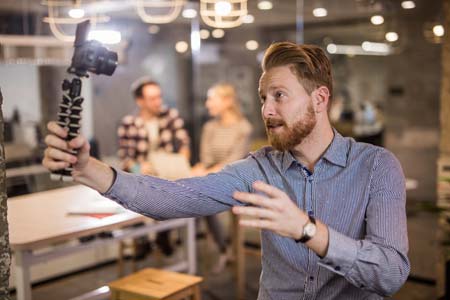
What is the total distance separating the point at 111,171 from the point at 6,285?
391mm

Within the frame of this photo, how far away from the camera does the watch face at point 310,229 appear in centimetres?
124

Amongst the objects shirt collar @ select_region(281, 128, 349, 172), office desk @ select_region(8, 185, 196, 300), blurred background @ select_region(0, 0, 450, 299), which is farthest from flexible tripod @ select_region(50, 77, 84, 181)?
blurred background @ select_region(0, 0, 450, 299)

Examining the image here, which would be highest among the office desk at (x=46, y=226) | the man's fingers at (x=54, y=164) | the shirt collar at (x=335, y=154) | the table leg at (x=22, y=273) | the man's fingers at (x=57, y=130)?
the man's fingers at (x=57, y=130)

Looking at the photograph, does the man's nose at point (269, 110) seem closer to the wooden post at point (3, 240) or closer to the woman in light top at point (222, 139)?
the wooden post at point (3, 240)

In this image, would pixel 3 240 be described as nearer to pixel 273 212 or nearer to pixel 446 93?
pixel 273 212

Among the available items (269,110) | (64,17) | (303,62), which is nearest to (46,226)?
(269,110)

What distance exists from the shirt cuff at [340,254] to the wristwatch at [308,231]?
2.1 inches

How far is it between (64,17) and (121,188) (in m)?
4.06

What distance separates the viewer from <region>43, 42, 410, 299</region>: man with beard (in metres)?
1.49

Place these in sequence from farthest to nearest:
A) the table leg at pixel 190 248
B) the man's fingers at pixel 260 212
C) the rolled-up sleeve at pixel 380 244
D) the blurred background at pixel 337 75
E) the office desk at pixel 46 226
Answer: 1. the blurred background at pixel 337 75
2. the table leg at pixel 190 248
3. the office desk at pixel 46 226
4. the rolled-up sleeve at pixel 380 244
5. the man's fingers at pixel 260 212

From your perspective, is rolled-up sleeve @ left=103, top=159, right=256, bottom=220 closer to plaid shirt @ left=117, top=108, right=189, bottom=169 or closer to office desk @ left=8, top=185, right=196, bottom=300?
office desk @ left=8, top=185, right=196, bottom=300

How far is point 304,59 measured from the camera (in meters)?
1.65

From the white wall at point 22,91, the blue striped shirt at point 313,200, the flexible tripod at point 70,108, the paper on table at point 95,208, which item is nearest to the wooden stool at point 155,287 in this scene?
the paper on table at point 95,208

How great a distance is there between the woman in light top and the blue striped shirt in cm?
296
